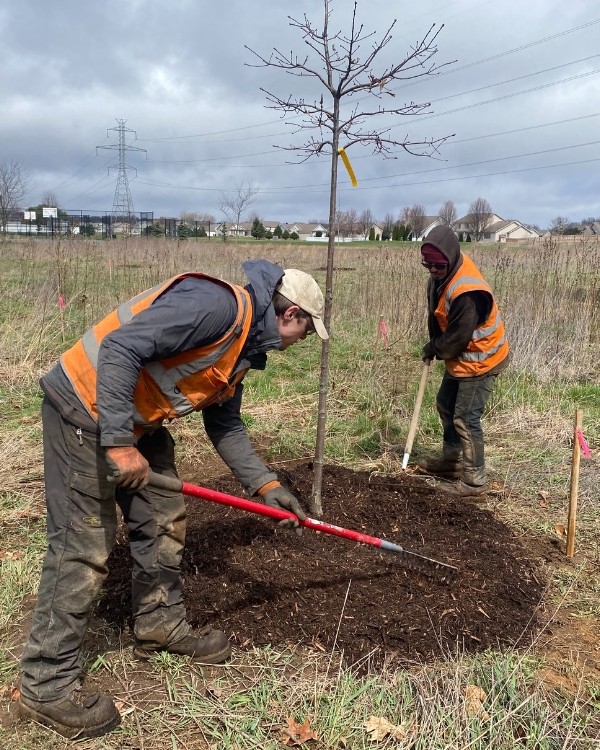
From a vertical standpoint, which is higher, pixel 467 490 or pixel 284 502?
pixel 284 502

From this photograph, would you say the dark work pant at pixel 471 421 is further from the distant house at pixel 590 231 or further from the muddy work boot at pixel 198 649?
the distant house at pixel 590 231

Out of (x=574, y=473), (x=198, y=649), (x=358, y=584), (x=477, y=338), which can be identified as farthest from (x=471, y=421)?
A: (x=198, y=649)

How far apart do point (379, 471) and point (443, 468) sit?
0.55m

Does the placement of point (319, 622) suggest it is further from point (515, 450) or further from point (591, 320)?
point (591, 320)

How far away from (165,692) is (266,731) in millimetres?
495

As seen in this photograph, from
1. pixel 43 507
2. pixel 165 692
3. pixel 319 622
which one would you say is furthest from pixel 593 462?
pixel 43 507

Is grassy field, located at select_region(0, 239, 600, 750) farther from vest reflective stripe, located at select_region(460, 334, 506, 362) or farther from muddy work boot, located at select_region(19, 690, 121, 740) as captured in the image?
vest reflective stripe, located at select_region(460, 334, 506, 362)

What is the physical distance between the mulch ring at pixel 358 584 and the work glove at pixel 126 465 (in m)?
1.23

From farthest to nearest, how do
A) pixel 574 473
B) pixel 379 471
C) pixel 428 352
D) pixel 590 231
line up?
pixel 590 231, pixel 379 471, pixel 428 352, pixel 574 473

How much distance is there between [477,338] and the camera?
14.4ft

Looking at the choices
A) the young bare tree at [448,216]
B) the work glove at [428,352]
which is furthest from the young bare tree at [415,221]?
the work glove at [428,352]

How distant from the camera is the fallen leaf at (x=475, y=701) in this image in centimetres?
233

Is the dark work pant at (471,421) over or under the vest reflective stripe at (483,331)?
under

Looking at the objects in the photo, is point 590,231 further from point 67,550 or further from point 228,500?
point 67,550
